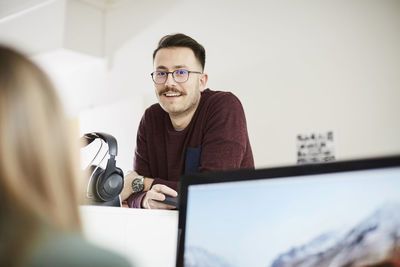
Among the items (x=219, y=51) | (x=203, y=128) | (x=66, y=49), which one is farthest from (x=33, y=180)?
(x=66, y=49)

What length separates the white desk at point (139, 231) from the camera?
0.94 meters

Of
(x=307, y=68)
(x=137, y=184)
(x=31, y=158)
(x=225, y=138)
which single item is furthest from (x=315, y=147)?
(x=31, y=158)

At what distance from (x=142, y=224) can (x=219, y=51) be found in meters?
2.76

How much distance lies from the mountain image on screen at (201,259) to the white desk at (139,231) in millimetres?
152

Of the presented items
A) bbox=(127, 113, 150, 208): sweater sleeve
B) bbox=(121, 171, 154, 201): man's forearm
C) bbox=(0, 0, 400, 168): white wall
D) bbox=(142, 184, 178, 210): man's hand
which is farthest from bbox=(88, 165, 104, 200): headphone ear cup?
bbox=(0, 0, 400, 168): white wall

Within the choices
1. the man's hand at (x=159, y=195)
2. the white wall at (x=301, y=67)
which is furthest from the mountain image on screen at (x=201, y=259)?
the white wall at (x=301, y=67)

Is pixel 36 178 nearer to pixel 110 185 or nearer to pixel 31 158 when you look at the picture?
pixel 31 158

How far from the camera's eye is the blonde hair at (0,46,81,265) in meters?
0.42

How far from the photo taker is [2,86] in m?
0.46

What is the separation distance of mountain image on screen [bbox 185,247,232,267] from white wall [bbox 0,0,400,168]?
203cm

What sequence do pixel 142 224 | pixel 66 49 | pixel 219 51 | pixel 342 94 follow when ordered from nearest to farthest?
pixel 142 224, pixel 342 94, pixel 219 51, pixel 66 49

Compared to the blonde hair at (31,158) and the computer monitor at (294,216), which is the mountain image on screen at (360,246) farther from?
the blonde hair at (31,158)

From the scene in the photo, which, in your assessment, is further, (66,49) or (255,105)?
(66,49)

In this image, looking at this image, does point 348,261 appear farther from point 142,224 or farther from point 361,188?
point 142,224
